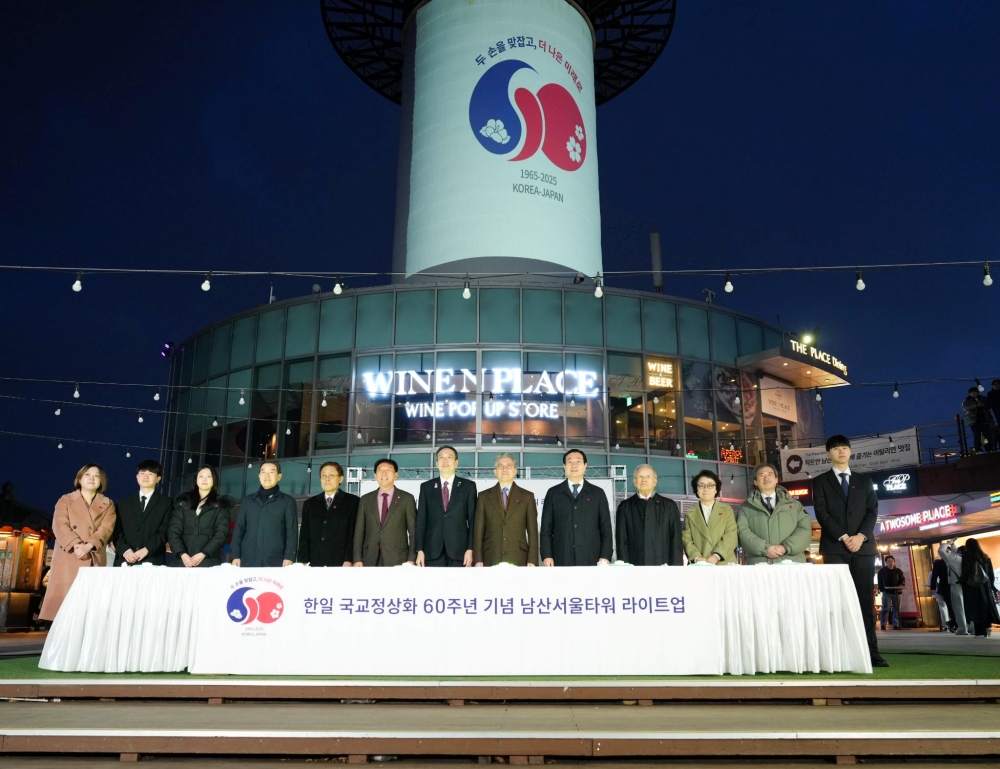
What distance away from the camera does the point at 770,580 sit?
5965mm

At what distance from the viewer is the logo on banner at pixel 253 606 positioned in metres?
5.80

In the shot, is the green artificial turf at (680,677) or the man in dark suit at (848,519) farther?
the man in dark suit at (848,519)

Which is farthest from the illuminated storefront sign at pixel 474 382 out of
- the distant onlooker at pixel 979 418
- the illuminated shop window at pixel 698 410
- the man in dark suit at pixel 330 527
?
the man in dark suit at pixel 330 527

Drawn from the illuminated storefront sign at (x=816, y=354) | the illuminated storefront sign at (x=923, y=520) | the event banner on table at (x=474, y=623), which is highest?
the illuminated storefront sign at (x=816, y=354)

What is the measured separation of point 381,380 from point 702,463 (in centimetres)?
828

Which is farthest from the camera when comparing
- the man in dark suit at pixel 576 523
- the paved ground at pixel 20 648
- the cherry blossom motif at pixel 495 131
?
the cherry blossom motif at pixel 495 131

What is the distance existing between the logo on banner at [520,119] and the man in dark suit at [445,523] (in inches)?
640

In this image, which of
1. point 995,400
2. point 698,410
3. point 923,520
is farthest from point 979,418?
point 698,410

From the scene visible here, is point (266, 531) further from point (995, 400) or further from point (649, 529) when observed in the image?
point (995, 400)

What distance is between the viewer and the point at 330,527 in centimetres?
755

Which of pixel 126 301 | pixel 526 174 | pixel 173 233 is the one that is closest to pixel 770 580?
pixel 526 174

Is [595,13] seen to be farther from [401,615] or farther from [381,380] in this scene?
[401,615]

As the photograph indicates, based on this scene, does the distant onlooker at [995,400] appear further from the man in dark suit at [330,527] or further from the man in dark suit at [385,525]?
the man in dark suit at [330,527]

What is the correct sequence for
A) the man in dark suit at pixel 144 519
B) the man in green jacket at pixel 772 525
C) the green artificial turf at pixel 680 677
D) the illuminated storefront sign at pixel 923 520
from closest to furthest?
the green artificial turf at pixel 680 677, the man in green jacket at pixel 772 525, the man in dark suit at pixel 144 519, the illuminated storefront sign at pixel 923 520
